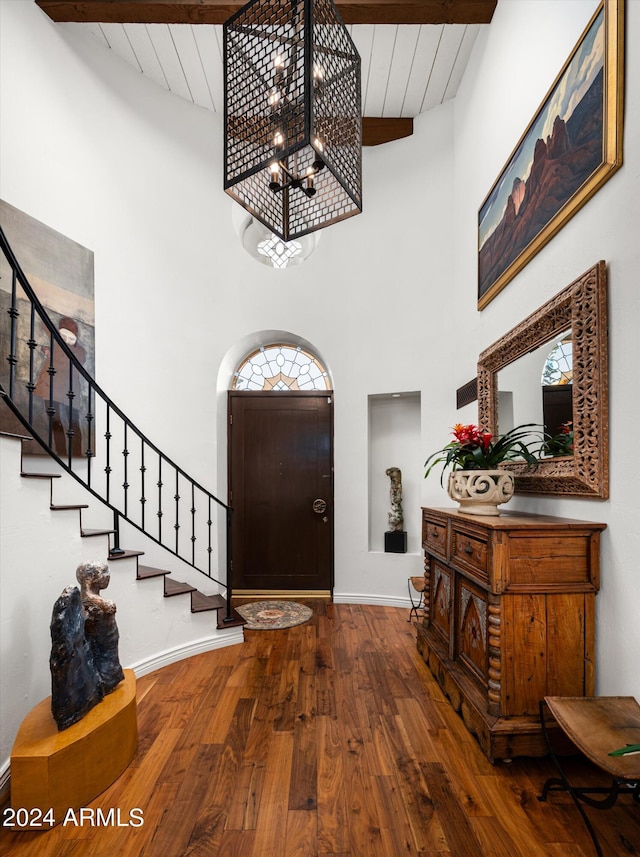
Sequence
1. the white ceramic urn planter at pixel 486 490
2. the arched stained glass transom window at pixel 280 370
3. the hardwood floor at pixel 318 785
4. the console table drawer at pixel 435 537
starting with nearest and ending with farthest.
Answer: the hardwood floor at pixel 318 785 → the white ceramic urn planter at pixel 486 490 → the console table drawer at pixel 435 537 → the arched stained glass transom window at pixel 280 370

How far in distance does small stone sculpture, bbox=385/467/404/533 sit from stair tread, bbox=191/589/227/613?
6.27ft

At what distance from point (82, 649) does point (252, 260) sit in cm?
402

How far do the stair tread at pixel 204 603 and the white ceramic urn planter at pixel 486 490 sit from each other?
83.2 inches

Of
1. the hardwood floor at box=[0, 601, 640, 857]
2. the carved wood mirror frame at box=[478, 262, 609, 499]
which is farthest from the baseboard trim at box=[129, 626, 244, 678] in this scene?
the carved wood mirror frame at box=[478, 262, 609, 499]

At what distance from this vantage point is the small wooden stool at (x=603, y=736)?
1.38 m

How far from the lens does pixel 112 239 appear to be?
13.2 ft

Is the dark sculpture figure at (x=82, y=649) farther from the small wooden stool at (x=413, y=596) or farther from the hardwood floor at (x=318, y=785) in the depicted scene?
the small wooden stool at (x=413, y=596)

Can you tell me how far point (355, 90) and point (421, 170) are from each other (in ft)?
6.74

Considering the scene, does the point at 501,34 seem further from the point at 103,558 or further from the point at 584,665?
the point at 103,558

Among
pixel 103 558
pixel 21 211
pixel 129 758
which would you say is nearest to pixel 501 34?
pixel 21 211

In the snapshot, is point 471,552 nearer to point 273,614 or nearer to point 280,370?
point 273,614

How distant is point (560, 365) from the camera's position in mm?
2338

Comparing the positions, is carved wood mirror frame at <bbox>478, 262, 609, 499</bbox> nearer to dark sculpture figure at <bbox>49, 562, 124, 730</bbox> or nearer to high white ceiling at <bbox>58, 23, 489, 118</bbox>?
dark sculpture figure at <bbox>49, 562, 124, 730</bbox>

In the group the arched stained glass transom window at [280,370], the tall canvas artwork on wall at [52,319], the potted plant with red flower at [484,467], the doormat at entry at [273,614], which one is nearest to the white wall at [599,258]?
the potted plant with red flower at [484,467]
